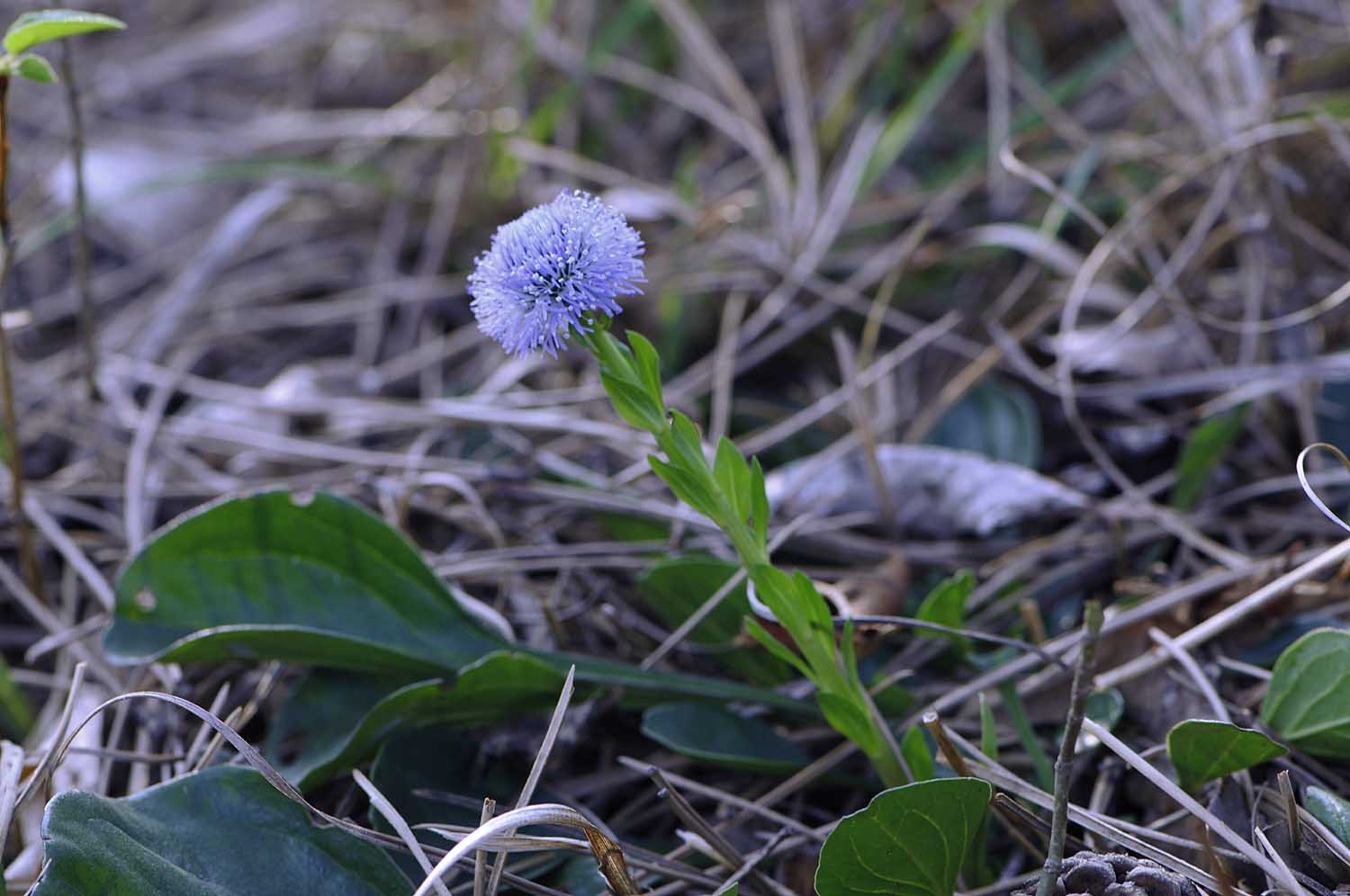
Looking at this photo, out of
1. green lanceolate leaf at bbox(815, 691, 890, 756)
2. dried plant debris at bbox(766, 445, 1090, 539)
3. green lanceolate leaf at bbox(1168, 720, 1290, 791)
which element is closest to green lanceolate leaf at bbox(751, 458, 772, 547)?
green lanceolate leaf at bbox(815, 691, 890, 756)

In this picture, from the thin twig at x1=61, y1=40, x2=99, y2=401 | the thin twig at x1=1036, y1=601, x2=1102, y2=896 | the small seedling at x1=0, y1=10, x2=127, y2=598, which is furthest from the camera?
the thin twig at x1=61, y1=40, x2=99, y2=401

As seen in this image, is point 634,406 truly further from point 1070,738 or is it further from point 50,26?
point 50,26

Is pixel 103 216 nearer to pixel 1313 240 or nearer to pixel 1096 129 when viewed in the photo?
pixel 1096 129

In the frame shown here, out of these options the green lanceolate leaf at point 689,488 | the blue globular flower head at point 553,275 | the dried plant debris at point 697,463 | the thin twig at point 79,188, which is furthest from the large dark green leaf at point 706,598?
the thin twig at point 79,188

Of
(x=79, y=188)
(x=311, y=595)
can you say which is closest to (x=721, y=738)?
(x=311, y=595)

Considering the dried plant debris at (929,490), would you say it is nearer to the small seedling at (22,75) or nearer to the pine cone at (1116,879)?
the pine cone at (1116,879)

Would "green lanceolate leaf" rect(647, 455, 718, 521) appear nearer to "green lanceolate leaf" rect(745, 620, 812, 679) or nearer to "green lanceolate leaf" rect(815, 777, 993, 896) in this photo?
"green lanceolate leaf" rect(745, 620, 812, 679)
